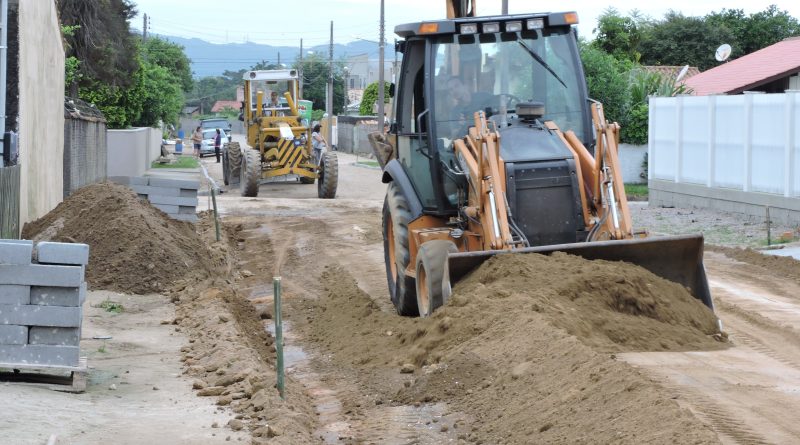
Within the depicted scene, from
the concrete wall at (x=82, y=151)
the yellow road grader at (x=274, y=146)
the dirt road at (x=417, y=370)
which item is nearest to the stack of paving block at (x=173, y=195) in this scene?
the dirt road at (x=417, y=370)

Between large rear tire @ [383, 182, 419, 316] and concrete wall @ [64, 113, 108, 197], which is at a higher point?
concrete wall @ [64, 113, 108, 197]

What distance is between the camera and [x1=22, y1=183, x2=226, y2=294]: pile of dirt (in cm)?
1398

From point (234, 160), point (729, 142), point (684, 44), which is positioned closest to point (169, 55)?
point (684, 44)

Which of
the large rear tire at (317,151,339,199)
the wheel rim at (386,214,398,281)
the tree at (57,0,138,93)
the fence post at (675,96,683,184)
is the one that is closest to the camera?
the wheel rim at (386,214,398,281)

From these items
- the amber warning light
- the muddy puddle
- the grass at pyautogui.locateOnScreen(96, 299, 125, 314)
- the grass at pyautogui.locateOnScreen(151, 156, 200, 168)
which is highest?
the amber warning light

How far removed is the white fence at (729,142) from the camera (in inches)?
818

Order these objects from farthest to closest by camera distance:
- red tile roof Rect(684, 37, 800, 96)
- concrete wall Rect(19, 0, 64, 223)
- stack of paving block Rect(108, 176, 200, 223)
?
red tile roof Rect(684, 37, 800, 96)
stack of paving block Rect(108, 176, 200, 223)
concrete wall Rect(19, 0, 64, 223)

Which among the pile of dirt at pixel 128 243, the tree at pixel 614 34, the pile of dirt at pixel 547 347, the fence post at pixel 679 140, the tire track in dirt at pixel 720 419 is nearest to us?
the tire track in dirt at pixel 720 419

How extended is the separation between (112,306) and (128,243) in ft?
6.04

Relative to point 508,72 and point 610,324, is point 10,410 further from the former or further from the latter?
point 508,72

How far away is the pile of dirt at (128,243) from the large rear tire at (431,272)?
4565 mm

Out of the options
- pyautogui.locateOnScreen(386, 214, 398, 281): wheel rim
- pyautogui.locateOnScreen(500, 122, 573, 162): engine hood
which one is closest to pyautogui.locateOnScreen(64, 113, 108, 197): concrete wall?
pyautogui.locateOnScreen(386, 214, 398, 281): wheel rim

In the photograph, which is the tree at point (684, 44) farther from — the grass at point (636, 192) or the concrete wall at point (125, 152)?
the concrete wall at point (125, 152)

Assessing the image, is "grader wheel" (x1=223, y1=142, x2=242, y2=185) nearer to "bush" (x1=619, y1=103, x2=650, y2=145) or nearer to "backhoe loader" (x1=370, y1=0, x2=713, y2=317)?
"bush" (x1=619, y1=103, x2=650, y2=145)
